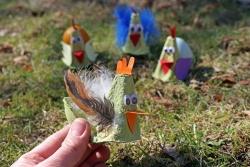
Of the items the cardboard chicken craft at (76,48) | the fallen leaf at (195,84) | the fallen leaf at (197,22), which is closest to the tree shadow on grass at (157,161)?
the fallen leaf at (195,84)

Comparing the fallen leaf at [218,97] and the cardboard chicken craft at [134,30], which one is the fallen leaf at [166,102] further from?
the cardboard chicken craft at [134,30]

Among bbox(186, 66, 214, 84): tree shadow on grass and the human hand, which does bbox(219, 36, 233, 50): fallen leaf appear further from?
the human hand

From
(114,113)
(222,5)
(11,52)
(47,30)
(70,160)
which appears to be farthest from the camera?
(222,5)

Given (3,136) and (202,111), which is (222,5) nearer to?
(202,111)

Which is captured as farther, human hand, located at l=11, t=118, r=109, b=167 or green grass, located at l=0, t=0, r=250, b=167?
green grass, located at l=0, t=0, r=250, b=167

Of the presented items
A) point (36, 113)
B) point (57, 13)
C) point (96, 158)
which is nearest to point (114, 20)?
point (57, 13)

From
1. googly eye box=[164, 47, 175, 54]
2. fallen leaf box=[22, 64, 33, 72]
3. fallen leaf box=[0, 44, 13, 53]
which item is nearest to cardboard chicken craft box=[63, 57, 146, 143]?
googly eye box=[164, 47, 175, 54]

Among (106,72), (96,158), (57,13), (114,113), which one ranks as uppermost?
A: (57,13)
